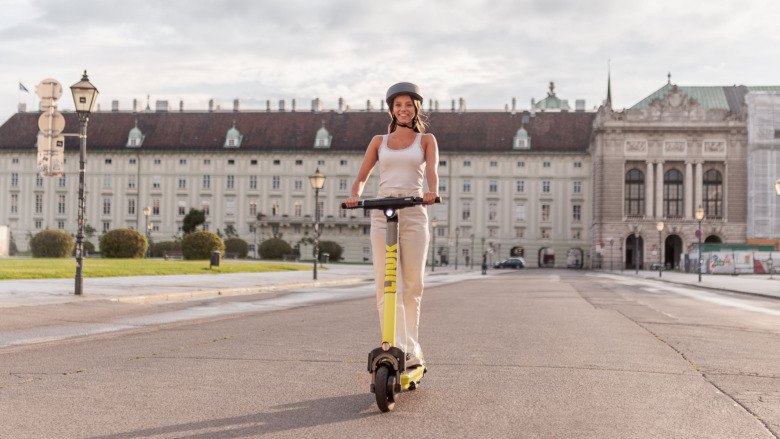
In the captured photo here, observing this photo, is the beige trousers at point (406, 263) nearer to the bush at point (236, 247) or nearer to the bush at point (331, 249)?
the bush at point (236, 247)

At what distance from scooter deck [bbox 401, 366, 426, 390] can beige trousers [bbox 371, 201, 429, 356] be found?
0.46 feet

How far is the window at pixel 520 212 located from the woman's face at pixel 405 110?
97533 millimetres

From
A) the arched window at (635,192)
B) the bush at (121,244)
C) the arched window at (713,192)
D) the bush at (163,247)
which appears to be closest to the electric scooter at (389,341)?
the bush at (121,244)

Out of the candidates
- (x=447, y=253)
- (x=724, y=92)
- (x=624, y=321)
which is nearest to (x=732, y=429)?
(x=624, y=321)

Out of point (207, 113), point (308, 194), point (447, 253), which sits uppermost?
point (207, 113)

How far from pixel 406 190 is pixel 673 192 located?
97.0 metres

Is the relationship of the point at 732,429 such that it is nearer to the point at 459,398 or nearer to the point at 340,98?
the point at 459,398

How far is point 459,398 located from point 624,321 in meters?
9.09

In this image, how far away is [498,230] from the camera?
102625 millimetres

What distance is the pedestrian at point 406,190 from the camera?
602 cm

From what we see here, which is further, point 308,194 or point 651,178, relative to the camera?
point 308,194

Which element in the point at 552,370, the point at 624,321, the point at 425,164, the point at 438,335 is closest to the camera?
the point at 425,164

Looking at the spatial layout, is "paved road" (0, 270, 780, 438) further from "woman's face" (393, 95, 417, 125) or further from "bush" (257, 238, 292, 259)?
"bush" (257, 238, 292, 259)

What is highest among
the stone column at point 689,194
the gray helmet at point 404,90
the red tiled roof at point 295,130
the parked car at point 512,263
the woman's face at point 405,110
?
the red tiled roof at point 295,130
